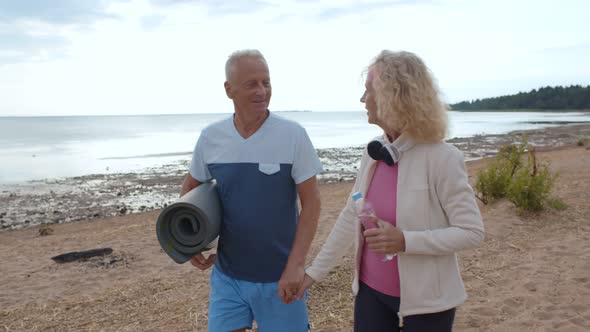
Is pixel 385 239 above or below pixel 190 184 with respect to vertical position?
below

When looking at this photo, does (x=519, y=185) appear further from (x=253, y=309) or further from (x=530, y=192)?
(x=253, y=309)

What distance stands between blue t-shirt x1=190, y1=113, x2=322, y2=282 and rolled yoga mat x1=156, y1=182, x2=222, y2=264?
0.11m

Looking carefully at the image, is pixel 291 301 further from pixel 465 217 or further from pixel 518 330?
pixel 518 330

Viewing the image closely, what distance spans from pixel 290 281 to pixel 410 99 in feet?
3.59

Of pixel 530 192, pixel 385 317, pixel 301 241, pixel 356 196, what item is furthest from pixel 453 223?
pixel 530 192

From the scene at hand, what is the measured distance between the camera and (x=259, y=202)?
2.59 metres

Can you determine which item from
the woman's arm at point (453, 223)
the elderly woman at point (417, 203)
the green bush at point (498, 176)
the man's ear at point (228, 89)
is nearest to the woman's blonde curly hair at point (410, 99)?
the elderly woman at point (417, 203)

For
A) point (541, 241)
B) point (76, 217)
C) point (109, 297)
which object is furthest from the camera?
point (76, 217)

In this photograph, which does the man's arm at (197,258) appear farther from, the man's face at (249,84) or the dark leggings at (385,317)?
the dark leggings at (385,317)

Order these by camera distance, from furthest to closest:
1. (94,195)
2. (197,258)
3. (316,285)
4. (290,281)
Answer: (94,195) → (316,285) → (197,258) → (290,281)

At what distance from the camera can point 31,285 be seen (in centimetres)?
655

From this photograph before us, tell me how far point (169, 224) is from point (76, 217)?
40.8 ft

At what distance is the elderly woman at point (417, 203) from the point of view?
6.71 ft

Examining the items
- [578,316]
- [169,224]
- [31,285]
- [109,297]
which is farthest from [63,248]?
[578,316]
